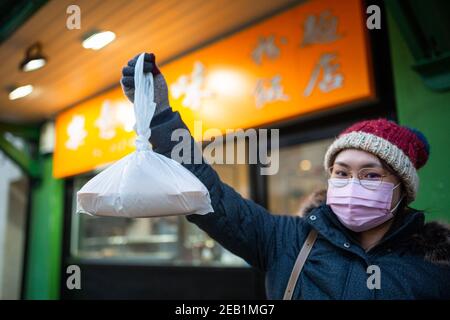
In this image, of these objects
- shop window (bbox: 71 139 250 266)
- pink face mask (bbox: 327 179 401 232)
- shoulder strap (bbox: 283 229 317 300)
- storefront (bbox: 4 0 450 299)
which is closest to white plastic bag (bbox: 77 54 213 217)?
shoulder strap (bbox: 283 229 317 300)

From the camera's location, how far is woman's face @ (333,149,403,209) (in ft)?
6.10

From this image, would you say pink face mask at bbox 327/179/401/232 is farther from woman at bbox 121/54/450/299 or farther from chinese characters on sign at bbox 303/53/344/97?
chinese characters on sign at bbox 303/53/344/97

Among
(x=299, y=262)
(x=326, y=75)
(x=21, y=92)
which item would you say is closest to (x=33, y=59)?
(x=21, y=92)

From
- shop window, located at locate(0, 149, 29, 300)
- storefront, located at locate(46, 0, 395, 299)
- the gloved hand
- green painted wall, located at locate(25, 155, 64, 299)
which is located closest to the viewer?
the gloved hand

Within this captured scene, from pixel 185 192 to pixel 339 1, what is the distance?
278 cm

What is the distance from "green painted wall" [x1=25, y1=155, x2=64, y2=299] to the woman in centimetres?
600

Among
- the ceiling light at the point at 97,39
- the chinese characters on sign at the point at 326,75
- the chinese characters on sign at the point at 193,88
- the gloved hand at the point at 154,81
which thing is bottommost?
the gloved hand at the point at 154,81

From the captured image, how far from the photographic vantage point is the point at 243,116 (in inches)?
159

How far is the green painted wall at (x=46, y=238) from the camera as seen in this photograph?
6.88 meters

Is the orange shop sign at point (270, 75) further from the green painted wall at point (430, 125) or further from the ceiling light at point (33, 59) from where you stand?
the ceiling light at point (33, 59)

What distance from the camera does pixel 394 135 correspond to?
1898 mm

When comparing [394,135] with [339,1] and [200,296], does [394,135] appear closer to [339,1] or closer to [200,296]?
[339,1]

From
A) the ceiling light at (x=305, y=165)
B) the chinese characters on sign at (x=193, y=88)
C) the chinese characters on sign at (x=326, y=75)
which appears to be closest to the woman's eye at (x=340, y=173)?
the chinese characters on sign at (x=326, y=75)

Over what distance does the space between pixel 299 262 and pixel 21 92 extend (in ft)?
16.3
